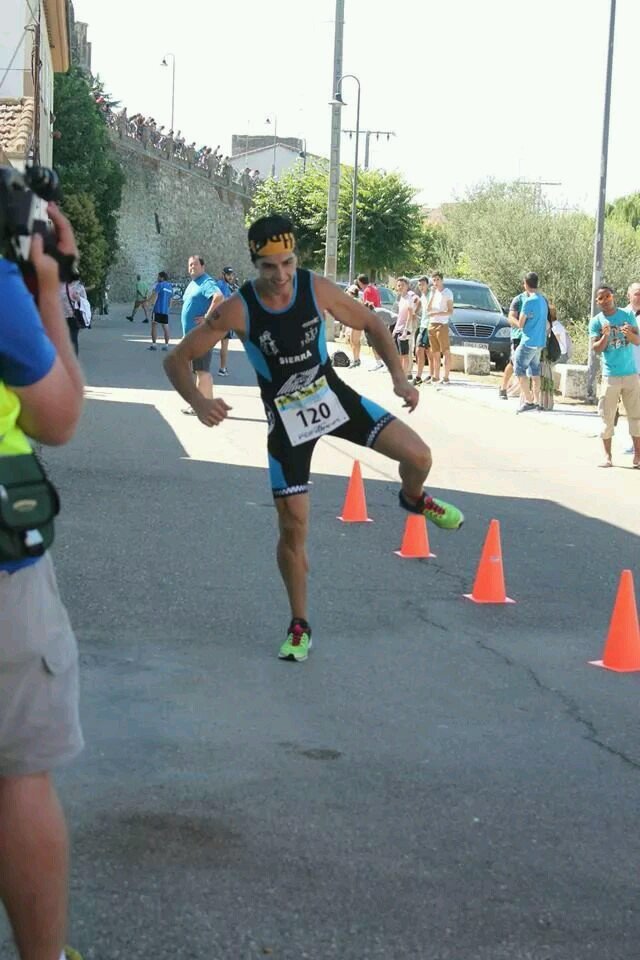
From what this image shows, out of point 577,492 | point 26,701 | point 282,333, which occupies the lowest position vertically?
point 577,492

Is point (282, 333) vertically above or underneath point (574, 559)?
above

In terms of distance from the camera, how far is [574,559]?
33.4 feet

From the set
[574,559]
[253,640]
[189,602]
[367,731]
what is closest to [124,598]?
[189,602]

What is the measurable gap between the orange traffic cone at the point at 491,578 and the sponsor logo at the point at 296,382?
204cm

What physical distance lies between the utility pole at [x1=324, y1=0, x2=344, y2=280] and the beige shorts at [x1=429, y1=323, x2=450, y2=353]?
12404 millimetres

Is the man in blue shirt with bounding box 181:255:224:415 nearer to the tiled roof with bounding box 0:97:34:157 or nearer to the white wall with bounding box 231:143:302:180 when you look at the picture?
the tiled roof with bounding box 0:97:34:157

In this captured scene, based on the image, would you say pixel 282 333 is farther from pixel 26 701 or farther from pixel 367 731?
pixel 26 701

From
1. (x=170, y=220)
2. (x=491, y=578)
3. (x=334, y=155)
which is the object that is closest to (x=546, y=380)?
(x=491, y=578)

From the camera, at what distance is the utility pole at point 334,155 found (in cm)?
3869

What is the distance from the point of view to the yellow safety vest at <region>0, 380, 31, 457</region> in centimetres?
296

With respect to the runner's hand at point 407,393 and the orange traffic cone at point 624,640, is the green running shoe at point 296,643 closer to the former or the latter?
the runner's hand at point 407,393

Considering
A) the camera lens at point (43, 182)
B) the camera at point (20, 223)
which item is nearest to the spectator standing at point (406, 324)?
the camera lens at point (43, 182)

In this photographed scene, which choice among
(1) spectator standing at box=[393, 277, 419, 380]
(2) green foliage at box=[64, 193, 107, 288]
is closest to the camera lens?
(1) spectator standing at box=[393, 277, 419, 380]

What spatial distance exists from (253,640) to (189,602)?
93 cm
